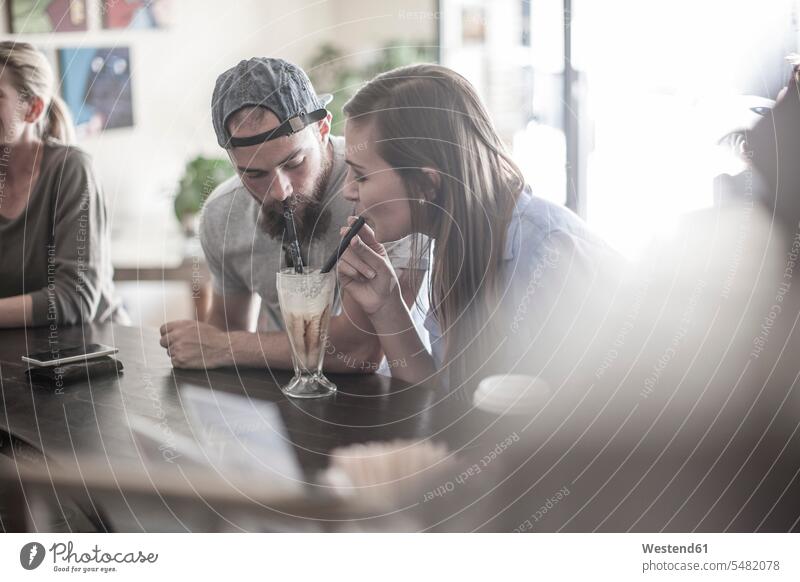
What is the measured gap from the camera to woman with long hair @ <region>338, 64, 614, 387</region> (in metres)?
0.73

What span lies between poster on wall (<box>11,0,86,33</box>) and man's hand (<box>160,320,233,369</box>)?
32cm

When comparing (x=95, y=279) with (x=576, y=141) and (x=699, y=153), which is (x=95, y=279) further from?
(x=699, y=153)

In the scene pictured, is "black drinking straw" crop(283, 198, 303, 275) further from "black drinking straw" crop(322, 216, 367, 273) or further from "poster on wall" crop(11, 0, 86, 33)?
"poster on wall" crop(11, 0, 86, 33)

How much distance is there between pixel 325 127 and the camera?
0.76m

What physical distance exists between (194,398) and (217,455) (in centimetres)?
8

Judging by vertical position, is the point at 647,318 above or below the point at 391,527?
above

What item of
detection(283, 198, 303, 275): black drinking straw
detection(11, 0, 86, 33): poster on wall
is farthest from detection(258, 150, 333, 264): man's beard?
detection(11, 0, 86, 33): poster on wall

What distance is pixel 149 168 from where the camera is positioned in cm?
83

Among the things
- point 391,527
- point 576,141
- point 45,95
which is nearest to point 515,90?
point 576,141

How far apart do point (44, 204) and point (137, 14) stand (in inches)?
9.6

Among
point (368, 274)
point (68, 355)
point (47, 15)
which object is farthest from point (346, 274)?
point (47, 15)

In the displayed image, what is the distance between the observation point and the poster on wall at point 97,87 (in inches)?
32.7
